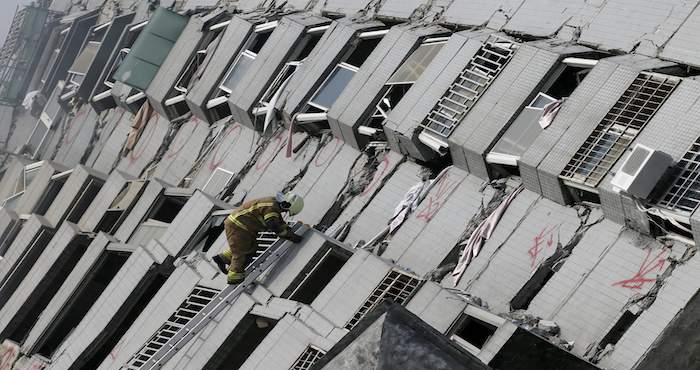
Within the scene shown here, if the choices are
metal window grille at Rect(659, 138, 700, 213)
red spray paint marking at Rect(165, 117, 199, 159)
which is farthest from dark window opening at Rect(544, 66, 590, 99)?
red spray paint marking at Rect(165, 117, 199, 159)

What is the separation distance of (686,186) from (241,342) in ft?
28.1

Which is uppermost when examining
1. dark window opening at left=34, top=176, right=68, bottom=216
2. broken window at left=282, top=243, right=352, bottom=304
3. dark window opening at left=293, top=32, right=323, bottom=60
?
dark window opening at left=293, top=32, right=323, bottom=60

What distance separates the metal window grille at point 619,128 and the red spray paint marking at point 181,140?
15.4 m

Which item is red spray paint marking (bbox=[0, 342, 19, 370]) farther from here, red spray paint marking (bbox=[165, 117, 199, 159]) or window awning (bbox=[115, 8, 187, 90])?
window awning (bbox=[115, 8, 187, 90])

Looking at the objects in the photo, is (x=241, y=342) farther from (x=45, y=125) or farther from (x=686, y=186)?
(x=45, y=125)

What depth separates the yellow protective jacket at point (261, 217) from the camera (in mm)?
19016

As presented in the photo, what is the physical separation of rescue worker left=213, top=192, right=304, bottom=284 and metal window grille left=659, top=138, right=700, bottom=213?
682 cm

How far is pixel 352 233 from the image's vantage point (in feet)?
69.8

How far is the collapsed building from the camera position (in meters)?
15.4

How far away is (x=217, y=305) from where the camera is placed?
19109mm

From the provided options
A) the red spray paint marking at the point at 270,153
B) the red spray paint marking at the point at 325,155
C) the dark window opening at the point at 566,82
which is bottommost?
the red spray paint marking at the point at 270,153

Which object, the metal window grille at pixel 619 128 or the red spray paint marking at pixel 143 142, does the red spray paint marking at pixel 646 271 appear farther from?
the red spray paint marking at pixel 143 142

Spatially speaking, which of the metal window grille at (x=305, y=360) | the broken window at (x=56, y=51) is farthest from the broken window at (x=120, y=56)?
the metal window grille at (x=305, y=360)

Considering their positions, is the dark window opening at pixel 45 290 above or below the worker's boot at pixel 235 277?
below
